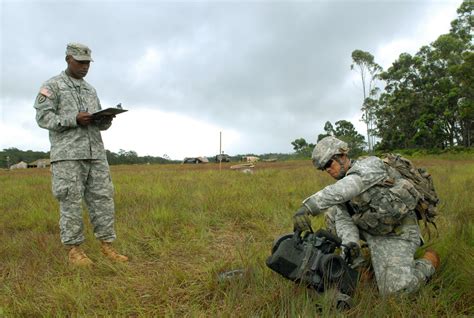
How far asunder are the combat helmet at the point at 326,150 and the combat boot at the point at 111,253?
1.96m

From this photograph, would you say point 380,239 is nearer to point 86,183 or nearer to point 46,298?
point 46,298

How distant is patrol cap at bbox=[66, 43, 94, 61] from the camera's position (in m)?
3.46

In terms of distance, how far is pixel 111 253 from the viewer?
3.49m

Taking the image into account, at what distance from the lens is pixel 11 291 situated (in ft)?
8.98

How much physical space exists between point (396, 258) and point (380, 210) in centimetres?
37

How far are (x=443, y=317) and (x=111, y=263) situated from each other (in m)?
2.53

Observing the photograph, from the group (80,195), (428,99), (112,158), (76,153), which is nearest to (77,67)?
(76,153)

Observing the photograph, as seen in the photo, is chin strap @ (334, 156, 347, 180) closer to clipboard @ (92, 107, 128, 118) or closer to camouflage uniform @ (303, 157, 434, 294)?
camouflage uniform @ (303, 157, 434, 294)

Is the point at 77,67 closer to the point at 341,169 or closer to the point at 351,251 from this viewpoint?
the point at 341,169

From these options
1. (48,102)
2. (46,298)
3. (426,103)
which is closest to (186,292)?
(46,298)

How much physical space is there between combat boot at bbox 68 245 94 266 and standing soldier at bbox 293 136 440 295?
1.98 m

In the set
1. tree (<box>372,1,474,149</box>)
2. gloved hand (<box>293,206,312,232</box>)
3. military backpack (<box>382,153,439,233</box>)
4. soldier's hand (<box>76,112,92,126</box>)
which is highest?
tree (<box>372,1,474,149</box>)

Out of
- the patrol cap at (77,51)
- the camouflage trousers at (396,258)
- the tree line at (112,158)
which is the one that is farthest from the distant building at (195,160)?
the camouflage trousers at (396,258)

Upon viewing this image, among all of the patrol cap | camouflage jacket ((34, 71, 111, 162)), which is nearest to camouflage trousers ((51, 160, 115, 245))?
camouflage jacket ((34, 71, 111, 162))
